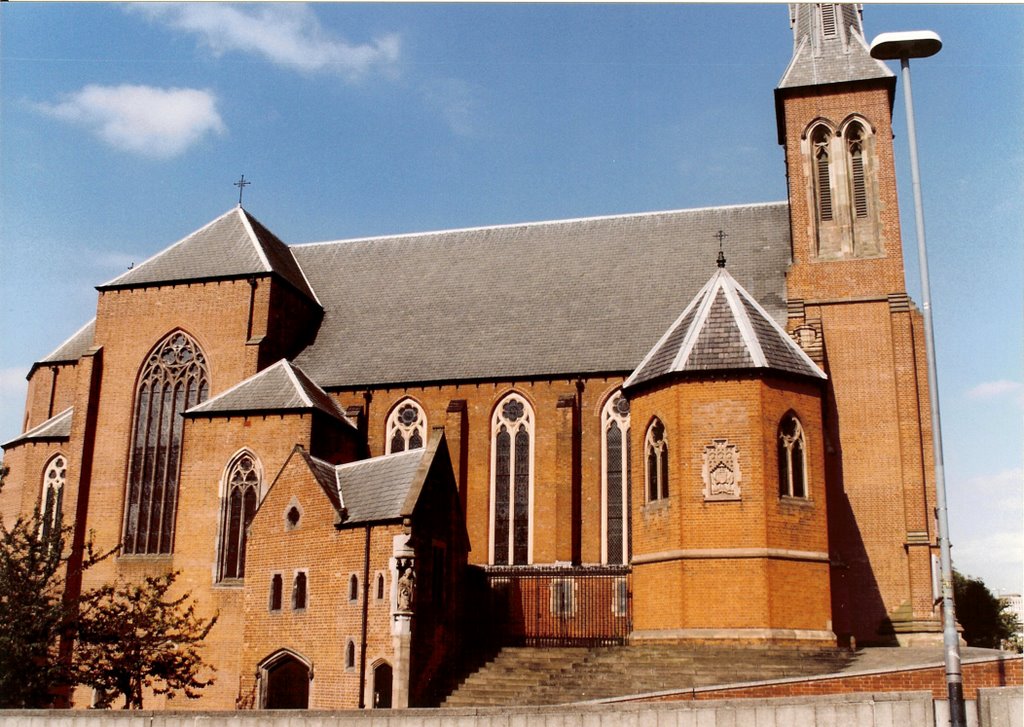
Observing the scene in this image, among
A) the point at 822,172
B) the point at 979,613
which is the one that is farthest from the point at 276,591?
the point at 979,613

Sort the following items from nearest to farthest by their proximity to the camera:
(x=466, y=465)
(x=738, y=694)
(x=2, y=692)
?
(x=738, y=694) → (x=2, y=692) → (x=466, y=465)

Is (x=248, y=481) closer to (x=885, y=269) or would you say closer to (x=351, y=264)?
(x=351, y=264)

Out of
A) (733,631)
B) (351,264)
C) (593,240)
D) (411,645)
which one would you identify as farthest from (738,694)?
(351,264)

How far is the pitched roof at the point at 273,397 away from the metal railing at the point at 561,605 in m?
7.17

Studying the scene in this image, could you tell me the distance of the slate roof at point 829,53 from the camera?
104ft

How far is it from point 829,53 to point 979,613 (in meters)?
41.6

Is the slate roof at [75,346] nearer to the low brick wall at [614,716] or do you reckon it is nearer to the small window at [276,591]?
the small window at [276,591]

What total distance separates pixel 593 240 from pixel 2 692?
76.0ft

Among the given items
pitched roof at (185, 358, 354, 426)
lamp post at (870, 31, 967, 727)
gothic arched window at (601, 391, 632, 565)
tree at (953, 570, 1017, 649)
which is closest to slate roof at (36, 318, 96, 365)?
pitched roof at (185, 358, 354, 426)

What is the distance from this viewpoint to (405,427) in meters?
32.3

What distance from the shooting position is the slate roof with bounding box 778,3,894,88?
31719mm

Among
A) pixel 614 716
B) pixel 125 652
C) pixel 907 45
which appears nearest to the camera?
pixel 614 716

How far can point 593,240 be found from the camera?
3644 centimetres

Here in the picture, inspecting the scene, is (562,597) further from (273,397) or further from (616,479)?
(273,397)
